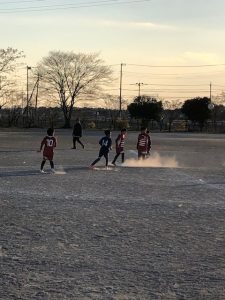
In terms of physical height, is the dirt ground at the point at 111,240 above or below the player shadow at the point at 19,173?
above

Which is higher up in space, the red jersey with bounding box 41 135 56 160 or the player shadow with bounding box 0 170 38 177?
the red jersey with bounding box 41 135 56 160

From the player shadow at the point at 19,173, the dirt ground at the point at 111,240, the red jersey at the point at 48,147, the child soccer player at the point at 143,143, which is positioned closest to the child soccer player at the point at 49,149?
the red jersey at the point at 48,147

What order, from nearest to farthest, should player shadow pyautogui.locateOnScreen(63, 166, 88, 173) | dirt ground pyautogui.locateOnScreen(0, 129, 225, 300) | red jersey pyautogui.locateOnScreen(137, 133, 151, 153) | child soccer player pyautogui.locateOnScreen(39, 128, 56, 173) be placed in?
dirt ground pyautogui.locateOnScreen(0, 129, 225, 300), child soccer player pyautogui.locateOnScreen(39, 128, 56, 173), player shadow pyautogui.locateOnScreen(63, 166, 88, 173), red jersey pyautogui.locateOnScreen(137, 133, 151, 153)

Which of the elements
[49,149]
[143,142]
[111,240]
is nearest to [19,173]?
[49,149]

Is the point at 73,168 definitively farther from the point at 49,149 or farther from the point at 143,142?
the point at 143,142

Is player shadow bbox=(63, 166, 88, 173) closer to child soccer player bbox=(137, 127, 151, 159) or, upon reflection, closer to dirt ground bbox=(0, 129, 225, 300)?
child soccer player bbox=(137, 127, 151, 159)

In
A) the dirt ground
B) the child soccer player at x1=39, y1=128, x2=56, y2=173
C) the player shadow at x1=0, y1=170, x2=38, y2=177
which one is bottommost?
the player shadow at x1=0, y1=170, x2=38, y2=177

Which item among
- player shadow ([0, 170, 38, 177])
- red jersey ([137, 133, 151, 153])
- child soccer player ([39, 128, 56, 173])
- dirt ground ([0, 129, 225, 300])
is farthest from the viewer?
red jersey ([137, 133, 151, 153])

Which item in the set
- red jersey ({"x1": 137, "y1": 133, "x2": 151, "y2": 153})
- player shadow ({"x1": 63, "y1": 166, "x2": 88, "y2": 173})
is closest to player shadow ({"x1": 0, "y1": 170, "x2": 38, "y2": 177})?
player shadow ({"x1": 63, "y1": 166, "x2": 88, "y2": 173})

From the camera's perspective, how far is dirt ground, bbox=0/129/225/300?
5.07 meters

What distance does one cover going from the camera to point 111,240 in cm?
700

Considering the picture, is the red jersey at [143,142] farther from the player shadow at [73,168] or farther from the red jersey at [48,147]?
the red jersey at [48,147]

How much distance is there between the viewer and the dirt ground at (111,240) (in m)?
5.07

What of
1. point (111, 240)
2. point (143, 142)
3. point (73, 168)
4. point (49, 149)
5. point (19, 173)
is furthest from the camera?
point (143, 142)
